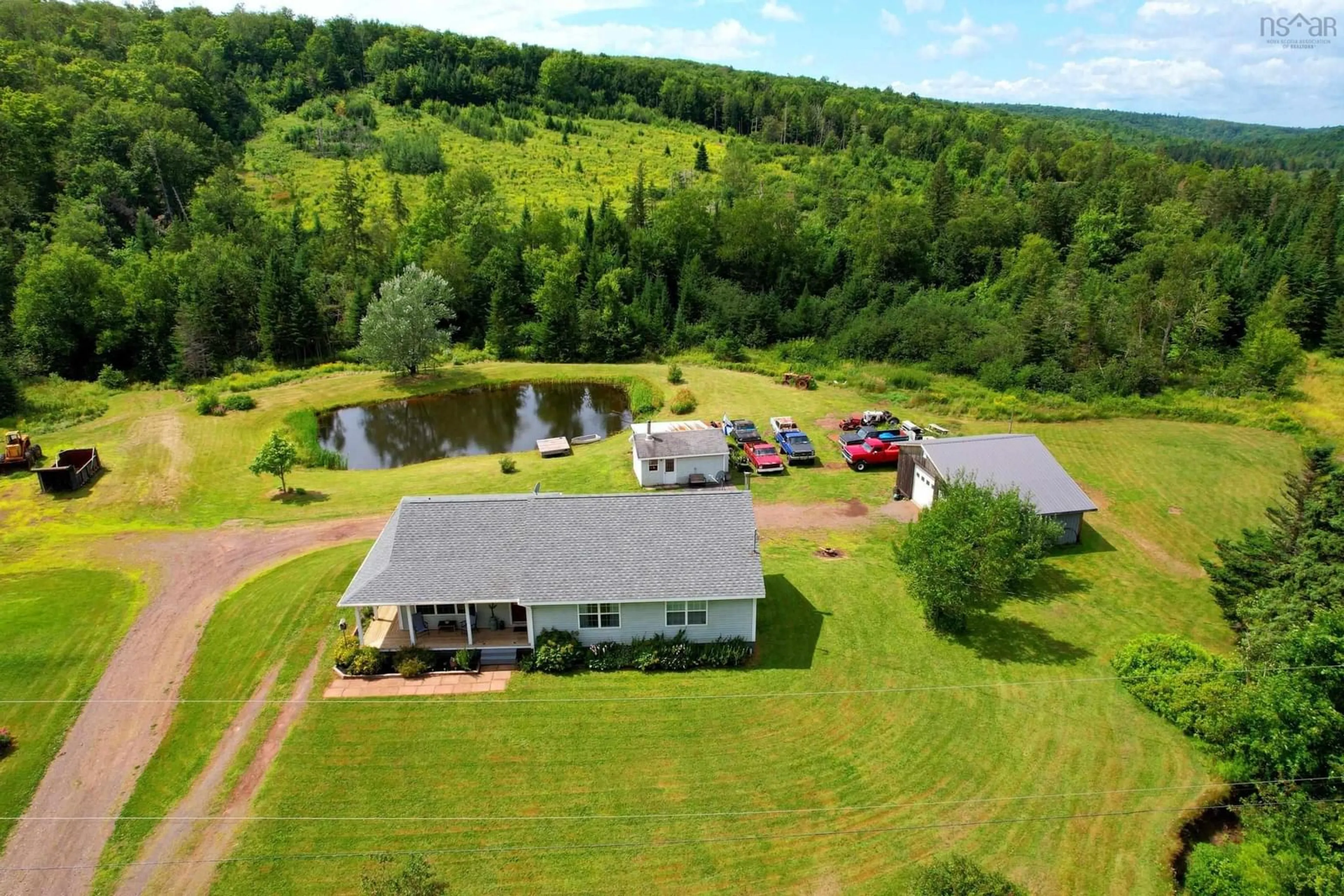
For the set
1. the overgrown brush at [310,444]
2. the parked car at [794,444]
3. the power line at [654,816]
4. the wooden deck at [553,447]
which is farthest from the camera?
the wooden deck at [553,447]

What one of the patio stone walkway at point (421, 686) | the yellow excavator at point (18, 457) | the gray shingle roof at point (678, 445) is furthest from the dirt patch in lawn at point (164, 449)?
the gray shingle roof at point (678, 445)

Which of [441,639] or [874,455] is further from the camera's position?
[874,455]

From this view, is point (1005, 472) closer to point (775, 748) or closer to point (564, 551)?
point (775, 748)

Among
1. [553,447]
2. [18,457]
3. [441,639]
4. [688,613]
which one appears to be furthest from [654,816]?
[18,457]

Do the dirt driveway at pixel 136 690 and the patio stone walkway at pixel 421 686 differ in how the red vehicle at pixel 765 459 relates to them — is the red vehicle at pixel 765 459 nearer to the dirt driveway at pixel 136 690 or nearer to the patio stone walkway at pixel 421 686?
the dirt driveway at pixel 136 690

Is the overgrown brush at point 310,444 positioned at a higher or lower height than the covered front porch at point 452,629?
lower

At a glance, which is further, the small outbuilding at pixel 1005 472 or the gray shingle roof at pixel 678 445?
the gray shingle roof at pixel 678 445

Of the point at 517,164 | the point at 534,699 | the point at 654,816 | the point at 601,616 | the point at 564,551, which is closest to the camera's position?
the point at 654,816
